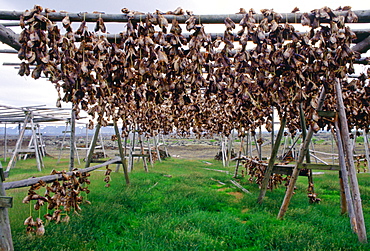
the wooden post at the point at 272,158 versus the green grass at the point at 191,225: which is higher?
the wooden post at the point at 272,158

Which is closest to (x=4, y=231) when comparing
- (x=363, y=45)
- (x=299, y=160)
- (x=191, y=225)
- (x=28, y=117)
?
(x=191, y=225)

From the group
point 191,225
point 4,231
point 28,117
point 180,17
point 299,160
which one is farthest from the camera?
point 28,117

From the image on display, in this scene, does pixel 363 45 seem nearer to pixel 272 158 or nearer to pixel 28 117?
pixel 272 158

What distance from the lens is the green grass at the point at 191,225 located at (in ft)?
10.9

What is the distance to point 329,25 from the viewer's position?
2.78 meters

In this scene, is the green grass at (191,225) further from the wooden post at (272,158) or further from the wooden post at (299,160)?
the wooden post at (272,158)

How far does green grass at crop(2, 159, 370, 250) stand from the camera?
3.32 meters

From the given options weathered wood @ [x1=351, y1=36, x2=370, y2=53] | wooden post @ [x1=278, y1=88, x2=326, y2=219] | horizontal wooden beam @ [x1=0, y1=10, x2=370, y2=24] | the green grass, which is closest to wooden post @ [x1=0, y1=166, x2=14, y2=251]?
the green grass

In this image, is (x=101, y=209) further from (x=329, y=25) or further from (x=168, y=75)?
(x=329, y=25)

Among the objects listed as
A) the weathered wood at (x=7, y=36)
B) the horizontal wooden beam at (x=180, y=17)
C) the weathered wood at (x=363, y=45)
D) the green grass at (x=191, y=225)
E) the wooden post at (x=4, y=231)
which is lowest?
the green grass at (x=191, y=225)

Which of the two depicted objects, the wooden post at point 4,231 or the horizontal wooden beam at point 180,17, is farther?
the horizontal wooden beam at point 180,17

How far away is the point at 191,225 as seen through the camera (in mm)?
4109

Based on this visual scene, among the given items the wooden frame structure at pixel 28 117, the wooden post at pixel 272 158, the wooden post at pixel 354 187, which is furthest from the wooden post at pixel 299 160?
the wooden frame structure at pixel 28 117

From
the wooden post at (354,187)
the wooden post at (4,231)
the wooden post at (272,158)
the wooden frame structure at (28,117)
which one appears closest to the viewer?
the wooden post at (4,231)
